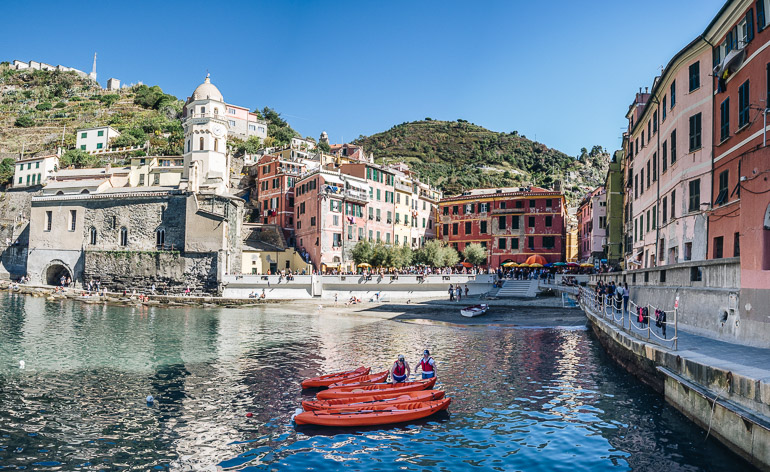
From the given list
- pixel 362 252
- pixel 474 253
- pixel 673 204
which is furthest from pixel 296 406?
pixel 474 253

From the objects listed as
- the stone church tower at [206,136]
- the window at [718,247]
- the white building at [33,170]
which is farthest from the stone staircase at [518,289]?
the white building at [33,170]

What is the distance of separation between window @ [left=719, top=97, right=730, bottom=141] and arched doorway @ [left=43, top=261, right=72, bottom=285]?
236 feet

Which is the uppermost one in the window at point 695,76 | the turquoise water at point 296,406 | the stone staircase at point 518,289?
the window at point 695,76

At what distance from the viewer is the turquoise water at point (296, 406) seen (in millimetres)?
13133

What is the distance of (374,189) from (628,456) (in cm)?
6071

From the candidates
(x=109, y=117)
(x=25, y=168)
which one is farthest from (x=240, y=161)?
(x=109, y=117)

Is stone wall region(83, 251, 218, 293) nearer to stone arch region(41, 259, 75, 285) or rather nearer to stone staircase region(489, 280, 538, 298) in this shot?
stone arch region(41, 259, 75, 285)

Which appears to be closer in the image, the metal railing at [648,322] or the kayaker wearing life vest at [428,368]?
the metal railing at [648,322]

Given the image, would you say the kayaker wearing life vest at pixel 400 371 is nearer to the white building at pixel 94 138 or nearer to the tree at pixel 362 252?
the tree at pixel 362 252

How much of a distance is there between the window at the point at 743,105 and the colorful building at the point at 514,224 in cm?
5077

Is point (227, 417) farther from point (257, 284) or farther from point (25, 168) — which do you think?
point (25, 168)

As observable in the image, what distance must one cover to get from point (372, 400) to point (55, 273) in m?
67.9

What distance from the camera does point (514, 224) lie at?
72562 millimetres

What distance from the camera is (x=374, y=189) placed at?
72.2m
